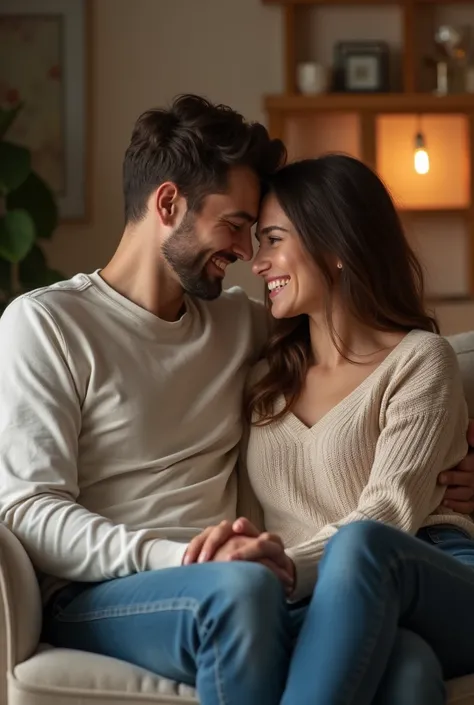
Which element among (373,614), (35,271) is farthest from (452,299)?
(373,614)

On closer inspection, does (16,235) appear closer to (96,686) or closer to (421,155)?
(421,155)

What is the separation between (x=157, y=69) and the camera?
4406 mm

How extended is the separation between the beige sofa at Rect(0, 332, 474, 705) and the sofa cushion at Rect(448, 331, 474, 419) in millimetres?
688

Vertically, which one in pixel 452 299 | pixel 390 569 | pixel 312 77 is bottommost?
pixel 452 299

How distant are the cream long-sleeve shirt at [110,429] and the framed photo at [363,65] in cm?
246

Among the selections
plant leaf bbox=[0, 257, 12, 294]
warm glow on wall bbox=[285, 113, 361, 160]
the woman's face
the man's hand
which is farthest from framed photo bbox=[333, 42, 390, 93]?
the man's hand

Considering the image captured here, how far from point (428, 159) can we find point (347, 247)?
2.55 meters

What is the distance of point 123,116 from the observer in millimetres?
4395

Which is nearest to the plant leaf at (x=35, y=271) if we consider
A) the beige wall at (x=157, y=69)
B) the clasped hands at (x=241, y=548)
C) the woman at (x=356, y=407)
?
the beige wall at (x=157, y=69)

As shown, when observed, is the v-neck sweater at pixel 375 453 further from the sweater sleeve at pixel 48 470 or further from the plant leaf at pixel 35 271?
the plant leaf at pixel 35 271

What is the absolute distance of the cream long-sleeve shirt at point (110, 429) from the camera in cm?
180

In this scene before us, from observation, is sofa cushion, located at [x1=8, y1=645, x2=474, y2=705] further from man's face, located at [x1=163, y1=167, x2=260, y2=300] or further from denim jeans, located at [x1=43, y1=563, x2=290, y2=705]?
man's face, located at [x1=163, y1=167, x2=260, y2=300]

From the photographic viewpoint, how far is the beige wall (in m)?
4.39

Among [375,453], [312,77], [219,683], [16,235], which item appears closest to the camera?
[219,683]
